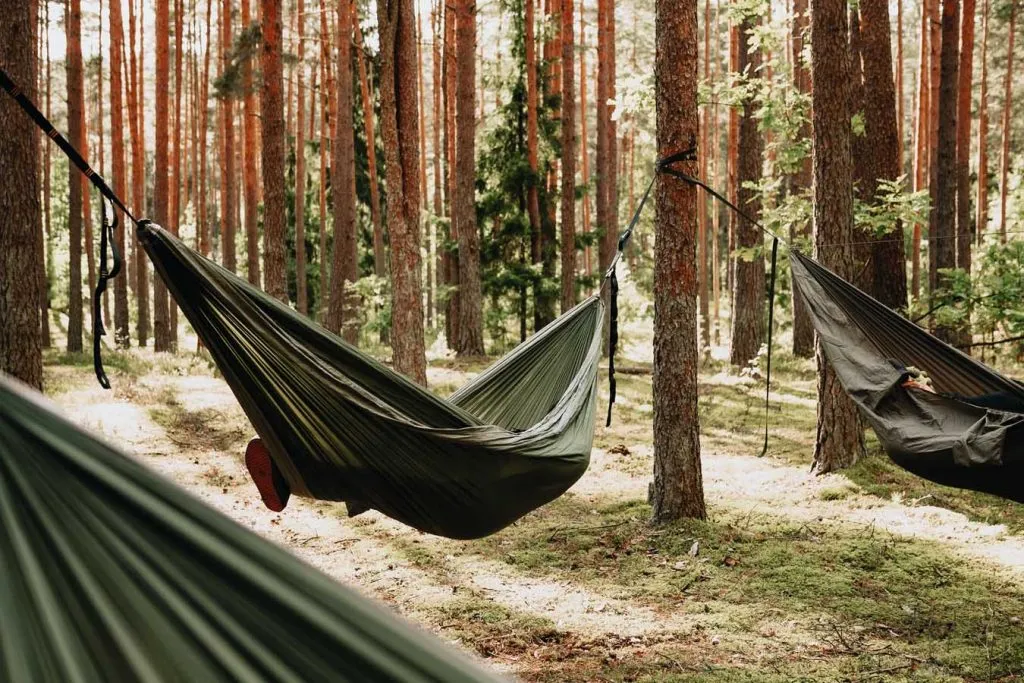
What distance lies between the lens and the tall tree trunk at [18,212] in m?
3.56

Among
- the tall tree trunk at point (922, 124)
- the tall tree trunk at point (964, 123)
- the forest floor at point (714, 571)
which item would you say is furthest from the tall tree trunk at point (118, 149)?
the tall tree trunk at point (922, 124)

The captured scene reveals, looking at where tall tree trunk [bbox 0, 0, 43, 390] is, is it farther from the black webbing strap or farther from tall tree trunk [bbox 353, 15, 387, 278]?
tall tree trunk [bbox 353, 15, 387, 278]

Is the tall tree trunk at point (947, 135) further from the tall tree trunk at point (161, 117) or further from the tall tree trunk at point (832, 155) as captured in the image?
the tall tree trunk at point (161, 117)

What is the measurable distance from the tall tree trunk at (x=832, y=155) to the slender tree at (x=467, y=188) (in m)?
4.53

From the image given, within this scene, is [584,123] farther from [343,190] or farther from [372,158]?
[343,190]

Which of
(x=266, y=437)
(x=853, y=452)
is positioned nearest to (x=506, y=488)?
(x=266, y=437)

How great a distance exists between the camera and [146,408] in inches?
261

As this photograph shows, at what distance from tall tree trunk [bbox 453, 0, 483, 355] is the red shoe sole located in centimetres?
671

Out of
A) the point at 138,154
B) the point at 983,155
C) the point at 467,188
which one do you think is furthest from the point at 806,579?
the point at 983,155

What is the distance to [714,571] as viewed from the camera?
11.7 ft

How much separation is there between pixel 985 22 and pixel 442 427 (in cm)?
1450

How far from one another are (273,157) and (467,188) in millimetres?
2759

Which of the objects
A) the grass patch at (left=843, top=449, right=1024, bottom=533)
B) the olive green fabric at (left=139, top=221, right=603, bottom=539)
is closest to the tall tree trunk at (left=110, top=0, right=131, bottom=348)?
the grass patch at (left=843, top=449, right=1024, bottom=533)

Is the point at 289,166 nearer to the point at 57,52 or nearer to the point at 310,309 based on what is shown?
the point at 310,309
